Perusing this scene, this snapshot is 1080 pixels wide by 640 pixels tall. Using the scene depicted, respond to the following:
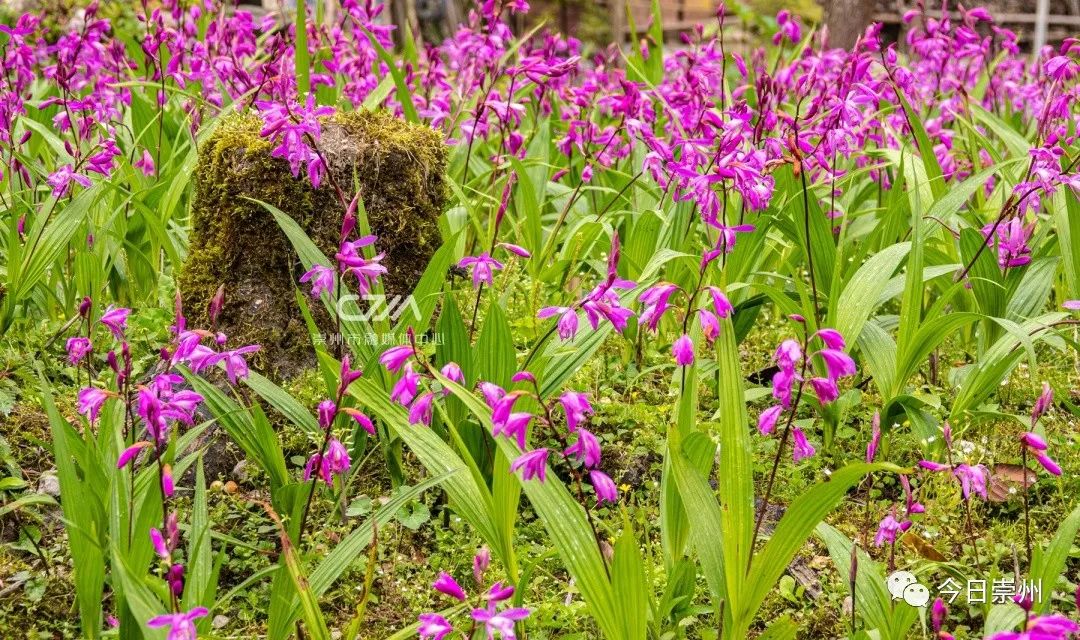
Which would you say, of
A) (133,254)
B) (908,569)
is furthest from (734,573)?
(133,254)

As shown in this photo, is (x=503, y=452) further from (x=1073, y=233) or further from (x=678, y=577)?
(x=1073, y=233)

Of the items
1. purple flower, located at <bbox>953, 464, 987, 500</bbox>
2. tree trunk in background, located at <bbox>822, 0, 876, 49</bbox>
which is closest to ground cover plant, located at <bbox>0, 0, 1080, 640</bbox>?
purple flower, located at <bbox>953, 464, 987, 500</bbox>

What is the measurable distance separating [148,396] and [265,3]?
10428 mm

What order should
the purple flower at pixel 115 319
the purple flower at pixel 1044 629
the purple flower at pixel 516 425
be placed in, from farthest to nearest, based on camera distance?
the purple flower at pixel 115 319 → the purple flower at pixel 516 425 → the purple flower at pixel 1044 629

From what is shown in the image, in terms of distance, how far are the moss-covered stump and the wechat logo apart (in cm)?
188

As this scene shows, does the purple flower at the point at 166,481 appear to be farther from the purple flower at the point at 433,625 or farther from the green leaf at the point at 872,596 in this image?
the green leaf at the point at 872,596

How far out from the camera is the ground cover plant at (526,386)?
7.15ft

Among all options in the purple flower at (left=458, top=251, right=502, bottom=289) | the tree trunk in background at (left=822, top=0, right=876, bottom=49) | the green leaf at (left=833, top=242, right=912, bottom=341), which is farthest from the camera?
the tree trunk in background at (left=822, top=0, right=876, bottom=49)

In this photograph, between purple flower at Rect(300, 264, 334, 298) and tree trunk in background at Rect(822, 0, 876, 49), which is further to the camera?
tree trunk in background at Rect(822, 0, 876, 49)

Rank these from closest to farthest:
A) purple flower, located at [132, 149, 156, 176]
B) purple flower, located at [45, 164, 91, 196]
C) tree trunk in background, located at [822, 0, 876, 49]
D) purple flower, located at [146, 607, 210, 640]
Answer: purple flower, located at [146, 607, 210, 640] → purple flower, located at [45, 164, 91, 196] → purple flower, located at [132, 149, 156, 176] → tree trunk in background, located at [822, 0, 876, 49]

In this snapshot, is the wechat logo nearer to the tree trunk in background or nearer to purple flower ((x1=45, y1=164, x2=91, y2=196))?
purple flower ((x1=45, y1=164, x2=91, y2=196))

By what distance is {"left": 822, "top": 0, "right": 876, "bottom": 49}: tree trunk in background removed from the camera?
8156 mm

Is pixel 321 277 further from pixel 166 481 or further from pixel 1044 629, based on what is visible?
pixel 1044 629

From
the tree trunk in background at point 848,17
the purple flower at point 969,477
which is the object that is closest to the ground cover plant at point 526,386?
the purple flower at point 969,477
